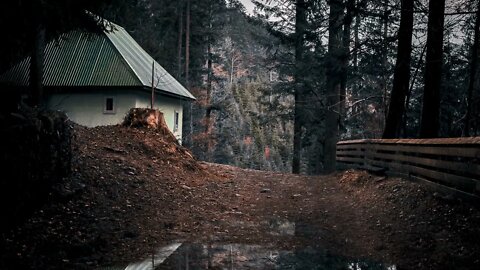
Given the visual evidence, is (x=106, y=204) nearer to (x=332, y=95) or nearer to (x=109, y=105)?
(x=332, y=95)

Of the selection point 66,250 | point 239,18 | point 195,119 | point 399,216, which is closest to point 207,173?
point 399,216

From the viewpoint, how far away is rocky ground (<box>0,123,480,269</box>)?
16.7 ft

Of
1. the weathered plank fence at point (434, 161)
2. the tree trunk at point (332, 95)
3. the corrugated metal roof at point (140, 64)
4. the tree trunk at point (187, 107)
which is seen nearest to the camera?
the weathered plank fence at point (434, 161)

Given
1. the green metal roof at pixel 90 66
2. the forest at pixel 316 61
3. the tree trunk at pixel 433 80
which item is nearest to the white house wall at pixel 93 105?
the green metal roof at pixel 90 66

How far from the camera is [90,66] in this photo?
21.5 metres

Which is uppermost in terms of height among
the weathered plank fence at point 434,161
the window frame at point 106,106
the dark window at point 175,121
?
the window frame at point 106,106

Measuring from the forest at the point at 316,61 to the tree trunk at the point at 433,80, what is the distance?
2cm

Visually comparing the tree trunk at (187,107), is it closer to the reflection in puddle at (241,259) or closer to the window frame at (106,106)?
the window frame at (106,106)

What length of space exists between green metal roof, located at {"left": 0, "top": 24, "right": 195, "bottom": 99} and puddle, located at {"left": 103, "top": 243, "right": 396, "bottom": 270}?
15808 millimetres

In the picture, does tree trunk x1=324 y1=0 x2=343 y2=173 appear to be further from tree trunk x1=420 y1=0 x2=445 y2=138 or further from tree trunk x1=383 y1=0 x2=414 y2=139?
tree trunk x1=420 y1=0 x2=445 y2=138

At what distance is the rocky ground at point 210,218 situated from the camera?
5.09 metres

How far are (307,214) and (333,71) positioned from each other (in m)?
11.9

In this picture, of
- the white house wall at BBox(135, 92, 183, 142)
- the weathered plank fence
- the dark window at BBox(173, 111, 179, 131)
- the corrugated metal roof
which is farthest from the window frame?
the weathered plank fence

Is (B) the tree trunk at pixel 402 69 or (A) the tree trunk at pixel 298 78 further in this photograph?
(A) the tree trunk at pixel 298 78
